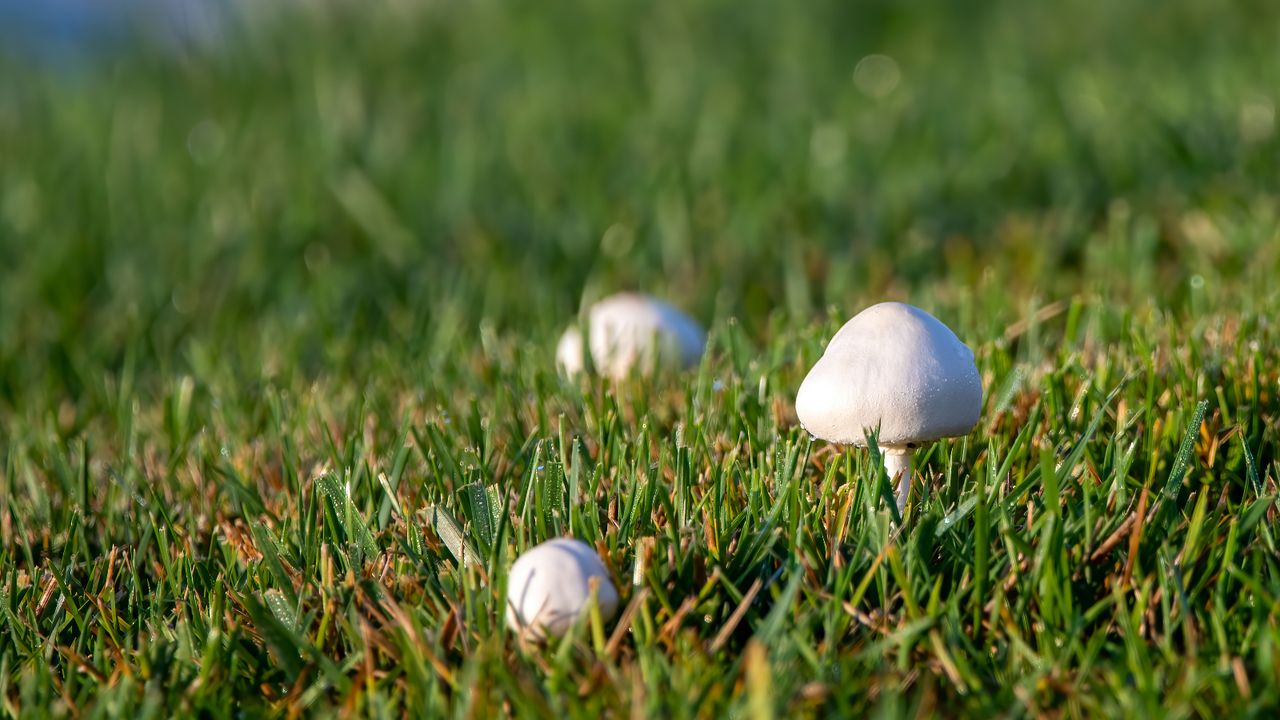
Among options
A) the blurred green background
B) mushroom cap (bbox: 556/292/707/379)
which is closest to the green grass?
the blurred green background

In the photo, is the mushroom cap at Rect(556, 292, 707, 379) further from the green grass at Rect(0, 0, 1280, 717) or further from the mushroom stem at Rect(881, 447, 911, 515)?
the mushroom stem at Rect(881, 447, 911, 515)

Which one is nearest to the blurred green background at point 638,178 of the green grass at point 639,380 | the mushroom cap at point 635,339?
the green grass at point 639,380

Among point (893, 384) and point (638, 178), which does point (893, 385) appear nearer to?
point (893, 384)

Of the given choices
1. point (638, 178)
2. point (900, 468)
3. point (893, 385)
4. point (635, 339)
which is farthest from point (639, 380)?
point (638, 178)

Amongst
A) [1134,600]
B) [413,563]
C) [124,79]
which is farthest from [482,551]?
[124,79]

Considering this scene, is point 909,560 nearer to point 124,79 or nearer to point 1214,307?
point 1214,307

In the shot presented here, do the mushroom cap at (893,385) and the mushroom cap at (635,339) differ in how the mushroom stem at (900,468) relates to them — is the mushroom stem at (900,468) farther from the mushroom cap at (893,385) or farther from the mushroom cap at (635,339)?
the mushroom cap at (635,339)
